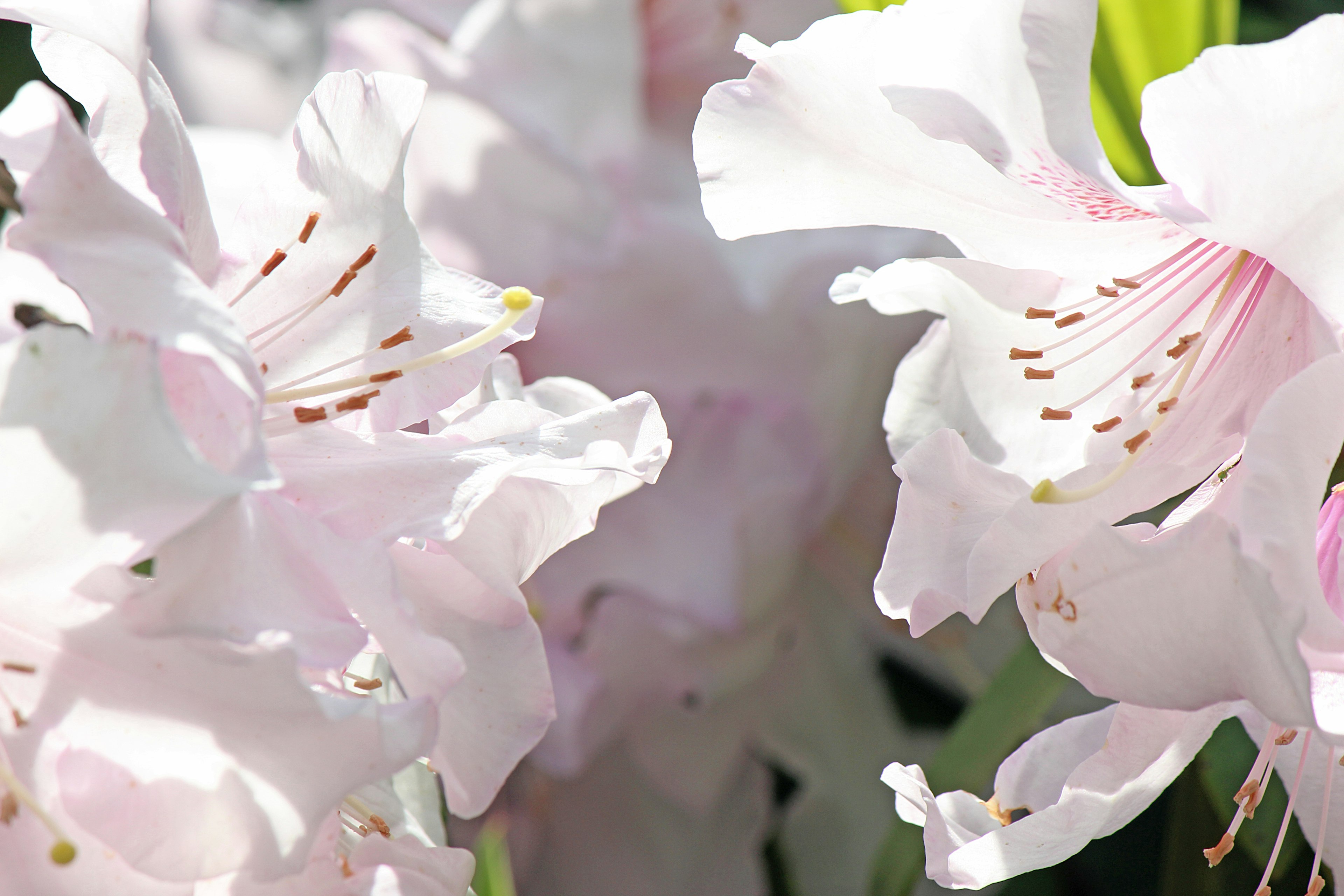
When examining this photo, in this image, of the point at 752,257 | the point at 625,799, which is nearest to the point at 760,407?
the point at 752,257

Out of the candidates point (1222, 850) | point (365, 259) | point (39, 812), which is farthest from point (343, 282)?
point (1222, 850)

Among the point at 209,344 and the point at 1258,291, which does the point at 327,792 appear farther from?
the point at 1258,291

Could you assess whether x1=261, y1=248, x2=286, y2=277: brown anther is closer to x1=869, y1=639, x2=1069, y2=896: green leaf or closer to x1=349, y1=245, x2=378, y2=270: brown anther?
x1=349, y1=245, x2=378, y2=270: brown anther

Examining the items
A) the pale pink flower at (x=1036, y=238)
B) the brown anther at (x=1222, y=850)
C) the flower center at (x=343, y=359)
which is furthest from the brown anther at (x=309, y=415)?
the brown anther at (x=1222, y=850)

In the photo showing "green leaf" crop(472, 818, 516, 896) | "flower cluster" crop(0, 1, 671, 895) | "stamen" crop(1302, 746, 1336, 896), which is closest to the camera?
"flower cluster" crop(0, 1, 671, 895)

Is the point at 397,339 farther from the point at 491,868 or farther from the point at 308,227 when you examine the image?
the point at 491,868

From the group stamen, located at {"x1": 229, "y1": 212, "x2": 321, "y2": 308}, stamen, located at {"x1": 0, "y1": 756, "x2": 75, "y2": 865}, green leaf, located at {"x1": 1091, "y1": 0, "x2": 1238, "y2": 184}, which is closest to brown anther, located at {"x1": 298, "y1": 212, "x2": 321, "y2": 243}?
stamen, located at {"x1": 229, "y1": 212, "x2": 321, "y2": 308}
